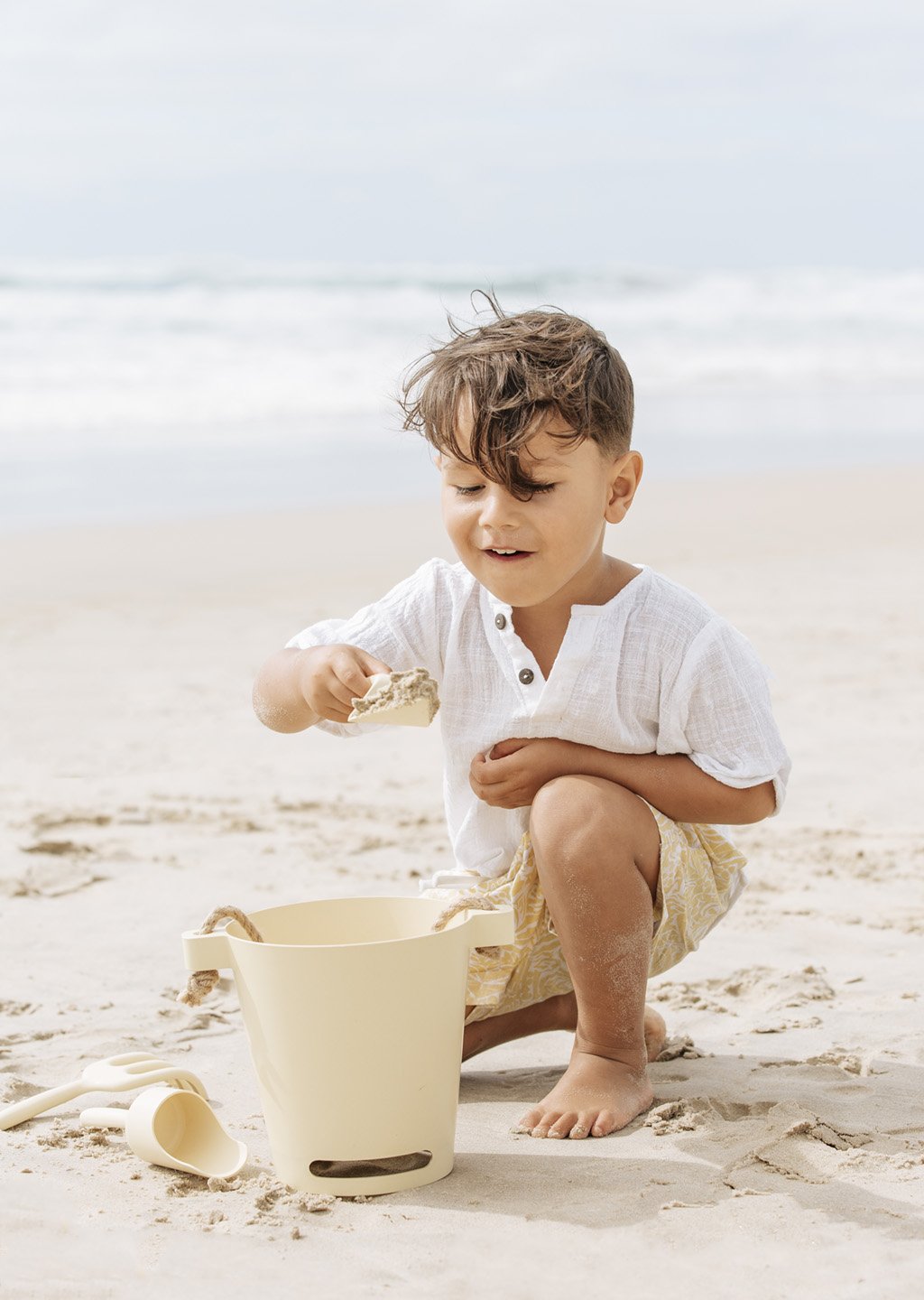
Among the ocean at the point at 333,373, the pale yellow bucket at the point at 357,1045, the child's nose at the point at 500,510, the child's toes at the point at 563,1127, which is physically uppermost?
the ocean at the point at 333,373

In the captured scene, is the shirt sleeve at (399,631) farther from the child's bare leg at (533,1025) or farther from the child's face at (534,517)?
the child's bare leg at (533,1025)

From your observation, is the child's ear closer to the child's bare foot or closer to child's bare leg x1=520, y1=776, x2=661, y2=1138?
child's bare leg x1=520, y1=776, x2=661, y2=1138

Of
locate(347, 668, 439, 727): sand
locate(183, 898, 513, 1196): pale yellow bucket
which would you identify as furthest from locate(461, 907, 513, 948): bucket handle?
locate(347, 668, 439, 727): sand

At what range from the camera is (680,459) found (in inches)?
413

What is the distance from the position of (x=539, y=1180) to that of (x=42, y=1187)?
2.17ft

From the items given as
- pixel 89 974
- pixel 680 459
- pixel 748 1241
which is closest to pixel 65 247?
pixel 680 459

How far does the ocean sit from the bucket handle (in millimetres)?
2637

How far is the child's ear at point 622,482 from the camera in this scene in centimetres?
227

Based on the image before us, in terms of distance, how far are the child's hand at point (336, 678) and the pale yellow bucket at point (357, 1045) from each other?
1.23ft

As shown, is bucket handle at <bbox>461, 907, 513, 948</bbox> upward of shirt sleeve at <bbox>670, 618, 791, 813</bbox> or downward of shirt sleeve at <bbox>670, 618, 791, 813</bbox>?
downward

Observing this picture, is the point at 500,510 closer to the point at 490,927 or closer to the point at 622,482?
the point at 622,482

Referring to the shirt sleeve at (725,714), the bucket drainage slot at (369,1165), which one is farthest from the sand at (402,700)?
A: the bucket drainage slot at (369,1165)

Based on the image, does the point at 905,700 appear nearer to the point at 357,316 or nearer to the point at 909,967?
the point at 909,967

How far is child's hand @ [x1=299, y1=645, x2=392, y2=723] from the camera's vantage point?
83.9 inches
